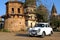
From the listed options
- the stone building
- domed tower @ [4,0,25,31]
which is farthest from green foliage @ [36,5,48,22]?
domed tower @ [4,0,25,31]

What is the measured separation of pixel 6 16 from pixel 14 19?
2295 mm

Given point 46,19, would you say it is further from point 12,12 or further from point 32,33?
point 32,33

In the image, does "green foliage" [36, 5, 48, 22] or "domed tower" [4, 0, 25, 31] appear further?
"green foliage" [36, 5, 48, 22]

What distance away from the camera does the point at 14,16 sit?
38.3 metres

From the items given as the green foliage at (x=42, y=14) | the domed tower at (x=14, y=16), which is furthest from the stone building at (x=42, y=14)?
the domed tower at (x=14, y=16)

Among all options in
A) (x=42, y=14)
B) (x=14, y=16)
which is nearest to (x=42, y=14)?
(x=42, y=14)

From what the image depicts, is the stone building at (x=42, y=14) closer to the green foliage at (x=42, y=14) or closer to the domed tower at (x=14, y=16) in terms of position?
the green foliage at (x=42, y=14)

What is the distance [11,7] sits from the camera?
39.0 metres

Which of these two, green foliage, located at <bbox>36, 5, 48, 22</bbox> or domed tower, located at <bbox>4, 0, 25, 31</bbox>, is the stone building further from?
domed tower, located at <bbox>4, 0, 25, 31</bbox>

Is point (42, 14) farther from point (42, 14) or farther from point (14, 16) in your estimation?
point (14, 16)

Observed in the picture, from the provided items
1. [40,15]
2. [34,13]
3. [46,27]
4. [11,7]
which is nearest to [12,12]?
[11,7]

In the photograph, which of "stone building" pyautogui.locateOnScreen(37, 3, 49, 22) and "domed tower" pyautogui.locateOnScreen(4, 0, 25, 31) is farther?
"stone building" pyautogui.locateOnScreen(37, 3, 49, 22)

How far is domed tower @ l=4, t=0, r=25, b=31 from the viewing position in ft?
125

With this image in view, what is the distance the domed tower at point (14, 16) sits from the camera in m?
38.1
